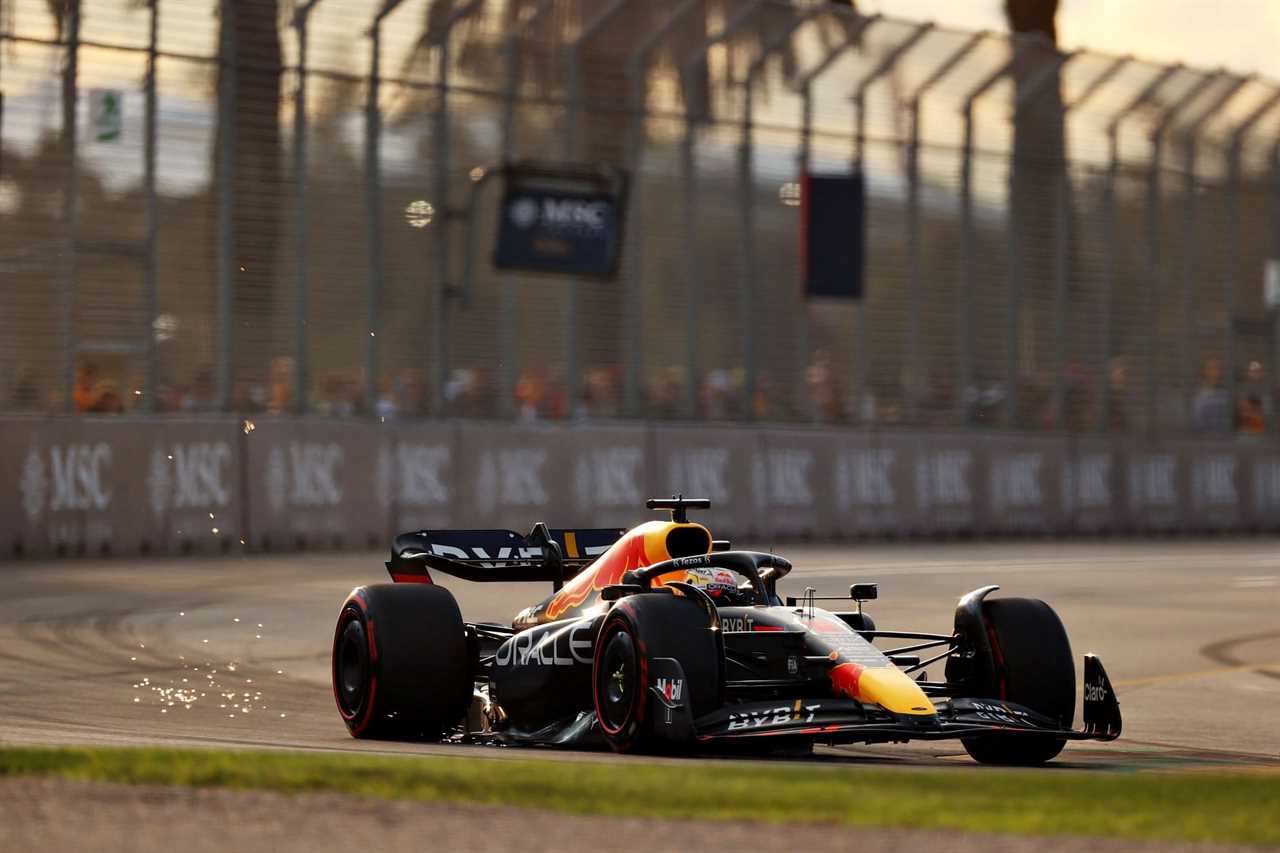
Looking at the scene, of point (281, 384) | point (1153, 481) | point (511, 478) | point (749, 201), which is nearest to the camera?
point (281, 384)

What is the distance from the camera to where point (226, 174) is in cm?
2317

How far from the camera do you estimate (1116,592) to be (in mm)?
20141

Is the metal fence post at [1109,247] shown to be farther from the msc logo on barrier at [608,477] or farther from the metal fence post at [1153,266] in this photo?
the msc logo on barrier at [608,477]

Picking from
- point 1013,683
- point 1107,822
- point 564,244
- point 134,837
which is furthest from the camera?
point 564,244

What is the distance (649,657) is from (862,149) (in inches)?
838

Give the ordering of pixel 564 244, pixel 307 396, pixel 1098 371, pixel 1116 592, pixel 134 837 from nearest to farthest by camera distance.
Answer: pixel 134 837 → pixel 1116 592 → pixel 307 396 → pixel 564 244 → pixel 1098 371

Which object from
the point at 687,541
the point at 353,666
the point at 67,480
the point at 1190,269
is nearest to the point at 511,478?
the point at 67,480

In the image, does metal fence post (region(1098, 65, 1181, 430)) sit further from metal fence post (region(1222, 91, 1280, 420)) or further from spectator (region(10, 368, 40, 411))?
spectator (region(10, 368, 40, 411))

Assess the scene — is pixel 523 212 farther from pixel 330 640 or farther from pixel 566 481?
pixel 330 640

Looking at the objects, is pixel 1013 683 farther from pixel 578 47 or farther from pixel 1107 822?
pixel 578 47

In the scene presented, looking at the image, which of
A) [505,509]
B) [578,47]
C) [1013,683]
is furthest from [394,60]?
[1013,683]

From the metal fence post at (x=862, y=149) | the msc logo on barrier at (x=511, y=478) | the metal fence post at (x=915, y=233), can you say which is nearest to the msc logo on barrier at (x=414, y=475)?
the msc logo on barrier at (x=511, y=478)

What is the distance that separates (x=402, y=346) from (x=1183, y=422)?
13.5 m

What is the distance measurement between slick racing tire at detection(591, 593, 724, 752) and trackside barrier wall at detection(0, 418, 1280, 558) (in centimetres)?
1240
